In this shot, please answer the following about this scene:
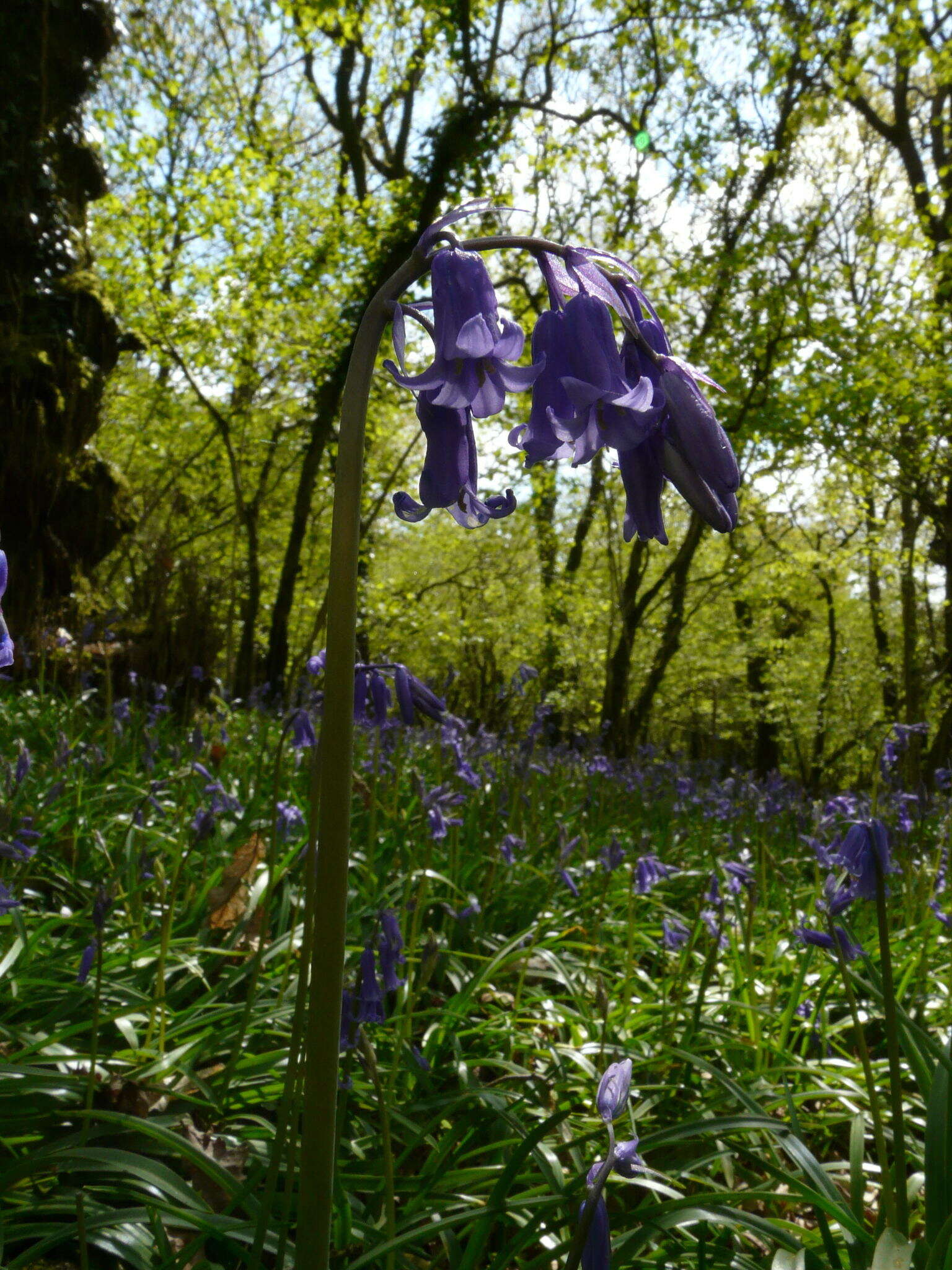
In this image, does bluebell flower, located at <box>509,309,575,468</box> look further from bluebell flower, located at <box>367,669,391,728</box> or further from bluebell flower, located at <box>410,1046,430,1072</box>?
bluebell flower, located at <box>410,1046,430,1072</box>

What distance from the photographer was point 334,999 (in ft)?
3.34

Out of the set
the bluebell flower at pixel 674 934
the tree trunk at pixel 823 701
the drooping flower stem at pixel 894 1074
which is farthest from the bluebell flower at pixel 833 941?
the tree trunk at pixel 823 701

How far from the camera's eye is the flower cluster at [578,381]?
0.99m

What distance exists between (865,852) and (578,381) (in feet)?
4.68

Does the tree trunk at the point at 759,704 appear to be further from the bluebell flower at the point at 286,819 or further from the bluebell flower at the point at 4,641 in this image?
the bluebell flower at the point at 4,641

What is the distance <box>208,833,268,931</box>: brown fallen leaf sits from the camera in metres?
2.97

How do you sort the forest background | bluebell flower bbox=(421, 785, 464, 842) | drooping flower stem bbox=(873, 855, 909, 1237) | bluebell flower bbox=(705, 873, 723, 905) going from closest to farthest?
drooping flower stem bbox=(873, 855, 909, 1237)
bluebell flower bbox=(421, 785, 464, 842)
bluebell flower bbox=(705, 873, 723, 905)
the forest background

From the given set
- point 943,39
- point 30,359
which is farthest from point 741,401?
point 30,359

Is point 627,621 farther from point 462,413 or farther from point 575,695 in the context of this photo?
point 462,413

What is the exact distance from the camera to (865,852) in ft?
6.40

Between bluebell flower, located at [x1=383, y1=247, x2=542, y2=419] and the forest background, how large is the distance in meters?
3.24

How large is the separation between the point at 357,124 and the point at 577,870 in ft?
55.0

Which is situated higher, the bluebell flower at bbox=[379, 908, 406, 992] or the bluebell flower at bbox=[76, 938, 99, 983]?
the bluebell flower at bbox=[379, 908, 406, 992]

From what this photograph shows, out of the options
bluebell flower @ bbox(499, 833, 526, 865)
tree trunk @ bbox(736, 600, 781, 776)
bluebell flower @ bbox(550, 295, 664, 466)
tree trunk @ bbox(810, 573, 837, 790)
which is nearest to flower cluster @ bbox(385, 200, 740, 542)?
bluebell flower @ bbox(550, 295, 664, 466)
